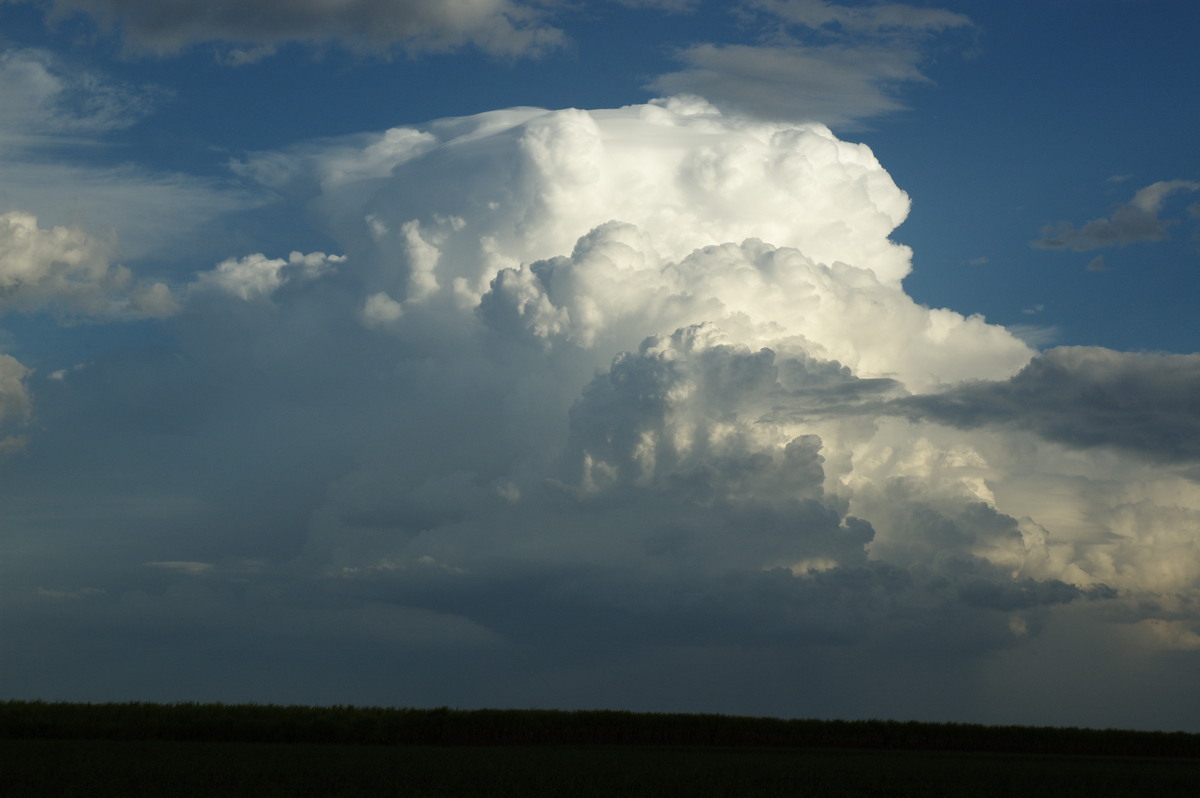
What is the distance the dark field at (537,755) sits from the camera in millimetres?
39319

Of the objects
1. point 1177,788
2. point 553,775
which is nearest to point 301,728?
point 553,775

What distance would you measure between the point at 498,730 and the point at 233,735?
17.0 meters

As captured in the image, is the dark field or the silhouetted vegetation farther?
the silhouetted vegetation

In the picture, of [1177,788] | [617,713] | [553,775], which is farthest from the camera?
[617,713]

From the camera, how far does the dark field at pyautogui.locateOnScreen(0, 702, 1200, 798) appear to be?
39319 mm

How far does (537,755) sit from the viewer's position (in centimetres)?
5375

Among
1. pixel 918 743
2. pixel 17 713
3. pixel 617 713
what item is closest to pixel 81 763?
pixel 17 713

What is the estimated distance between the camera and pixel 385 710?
223 ft

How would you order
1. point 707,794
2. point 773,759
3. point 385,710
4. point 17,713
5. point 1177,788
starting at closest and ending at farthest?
point 707,794, point 1177,788, point 773,759, point 17,713, point 385,710

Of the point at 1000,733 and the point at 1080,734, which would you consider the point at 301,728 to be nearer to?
the point at 1000,733

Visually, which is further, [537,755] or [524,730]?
[524,730]

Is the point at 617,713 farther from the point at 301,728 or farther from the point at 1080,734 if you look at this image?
the point at 1080,734

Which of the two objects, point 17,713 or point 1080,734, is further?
point 1080,734

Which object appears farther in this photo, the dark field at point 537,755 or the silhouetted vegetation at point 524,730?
the silhouetted vegetation at point 524,730
